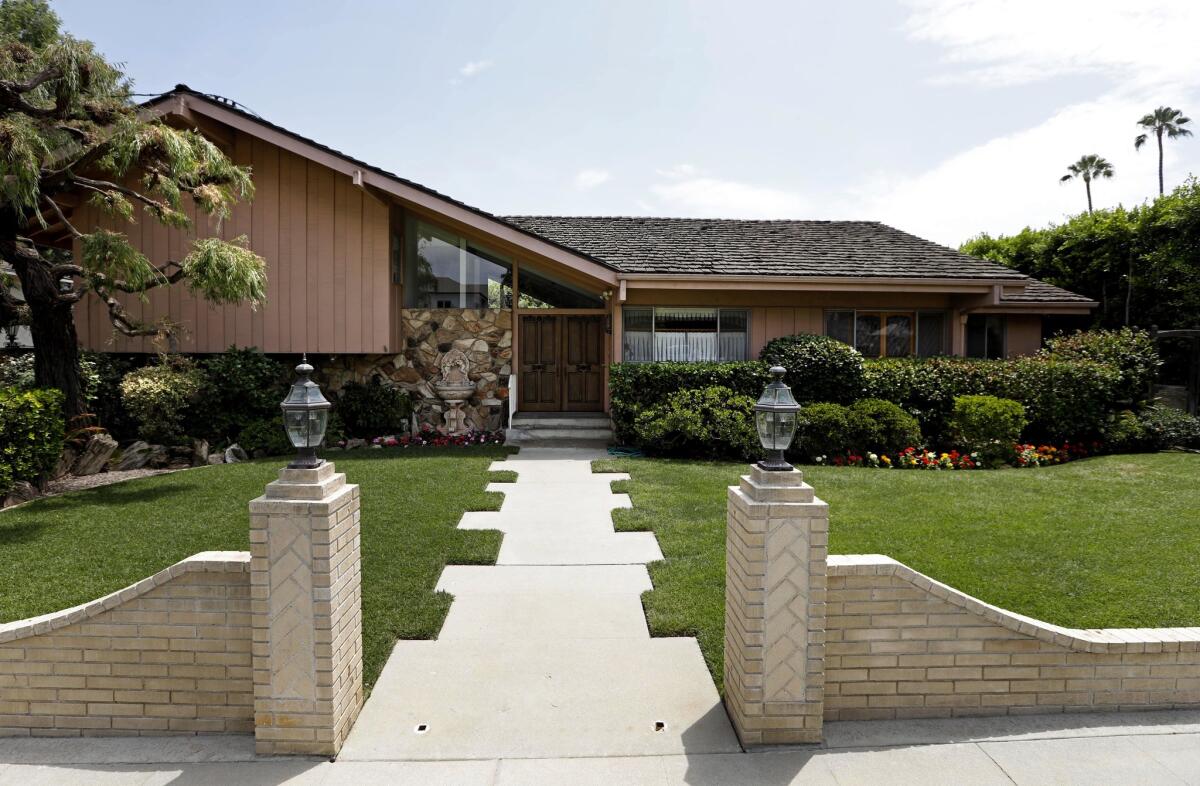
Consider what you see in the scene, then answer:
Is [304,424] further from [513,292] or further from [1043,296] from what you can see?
[1043,296]

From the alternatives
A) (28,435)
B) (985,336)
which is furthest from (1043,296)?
(28,435)

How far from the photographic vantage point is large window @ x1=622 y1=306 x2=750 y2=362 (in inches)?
498

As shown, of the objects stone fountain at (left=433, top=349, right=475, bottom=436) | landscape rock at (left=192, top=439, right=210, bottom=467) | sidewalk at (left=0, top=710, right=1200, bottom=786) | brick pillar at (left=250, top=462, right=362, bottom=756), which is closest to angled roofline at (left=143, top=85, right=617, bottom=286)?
stone fountain at (left=433, top=349, right=475, bottom=436)

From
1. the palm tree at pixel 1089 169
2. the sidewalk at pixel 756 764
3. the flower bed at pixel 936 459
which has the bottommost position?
the sidewalk at pixel 756 764

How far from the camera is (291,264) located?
37.0 feet

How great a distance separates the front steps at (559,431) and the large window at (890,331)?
506 centimetres

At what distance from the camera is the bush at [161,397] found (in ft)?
31.0

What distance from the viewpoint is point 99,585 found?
4562 mm

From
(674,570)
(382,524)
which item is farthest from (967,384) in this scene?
(382,524)

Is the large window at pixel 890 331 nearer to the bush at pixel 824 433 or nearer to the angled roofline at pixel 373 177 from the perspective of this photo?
the bush at pixel 824 433

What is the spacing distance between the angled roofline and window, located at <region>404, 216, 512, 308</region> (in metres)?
1.26

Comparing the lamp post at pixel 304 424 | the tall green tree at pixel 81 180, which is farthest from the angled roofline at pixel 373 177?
the lamp post at pixel 304 424

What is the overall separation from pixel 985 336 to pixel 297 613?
50.8 feet

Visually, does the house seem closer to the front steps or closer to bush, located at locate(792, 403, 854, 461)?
the front steps
